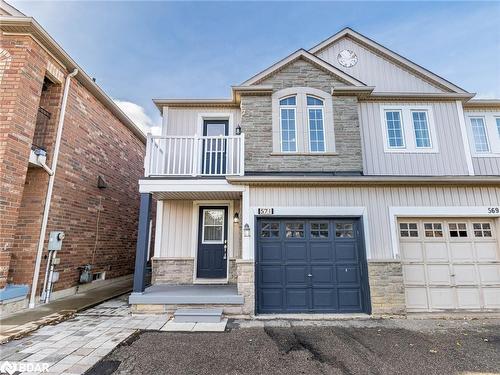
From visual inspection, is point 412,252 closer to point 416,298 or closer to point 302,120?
point 416,298

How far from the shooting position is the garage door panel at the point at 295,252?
617 cm

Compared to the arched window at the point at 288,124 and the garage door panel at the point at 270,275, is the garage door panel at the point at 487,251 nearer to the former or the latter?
the garage door panel at the point at 270,275

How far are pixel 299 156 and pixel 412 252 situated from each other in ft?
12.5

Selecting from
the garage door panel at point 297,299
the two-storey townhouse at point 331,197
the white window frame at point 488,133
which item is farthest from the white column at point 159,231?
the white window frame at point 488,133

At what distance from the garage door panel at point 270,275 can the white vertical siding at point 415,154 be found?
3.91 m

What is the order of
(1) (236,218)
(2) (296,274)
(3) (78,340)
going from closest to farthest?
(3) (78,340), (2) (296,274), (1) (236,218)

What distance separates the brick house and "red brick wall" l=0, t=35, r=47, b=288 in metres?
0.02

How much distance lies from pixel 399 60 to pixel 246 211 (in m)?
7.29

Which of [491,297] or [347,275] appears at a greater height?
[347,275]

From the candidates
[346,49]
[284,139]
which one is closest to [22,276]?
[284,139]

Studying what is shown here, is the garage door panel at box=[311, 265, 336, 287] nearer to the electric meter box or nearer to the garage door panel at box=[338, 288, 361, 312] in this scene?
the garage door panel at box=[338, 288, 361, 312]

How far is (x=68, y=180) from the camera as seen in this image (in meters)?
7.04

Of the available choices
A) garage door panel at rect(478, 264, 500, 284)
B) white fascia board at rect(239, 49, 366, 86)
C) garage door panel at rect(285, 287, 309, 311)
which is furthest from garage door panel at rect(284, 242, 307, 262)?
white fascia board at rect(239, 49, 366, 86)

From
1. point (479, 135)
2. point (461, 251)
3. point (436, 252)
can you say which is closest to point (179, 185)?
point (436, 252)
